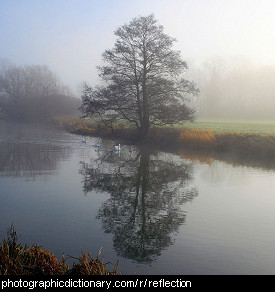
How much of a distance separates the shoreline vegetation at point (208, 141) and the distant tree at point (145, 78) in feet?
3.92

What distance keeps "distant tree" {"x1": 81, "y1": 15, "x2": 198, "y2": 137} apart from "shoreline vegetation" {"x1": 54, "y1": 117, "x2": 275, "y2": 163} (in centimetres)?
119

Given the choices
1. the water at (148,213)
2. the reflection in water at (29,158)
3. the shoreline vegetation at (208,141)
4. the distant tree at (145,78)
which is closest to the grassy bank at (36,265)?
the water at (148,213)

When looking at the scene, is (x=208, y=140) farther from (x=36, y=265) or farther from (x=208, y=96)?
(x=208, y=96)

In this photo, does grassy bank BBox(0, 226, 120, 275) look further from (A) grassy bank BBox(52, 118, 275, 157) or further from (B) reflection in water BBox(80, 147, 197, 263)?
(A) grassy bank BBox(52, 118, 275, 157)

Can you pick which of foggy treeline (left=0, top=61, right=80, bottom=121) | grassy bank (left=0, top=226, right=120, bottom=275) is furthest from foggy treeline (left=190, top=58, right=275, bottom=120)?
grassy bank (left=0, top=226, right=120, bottom=275)

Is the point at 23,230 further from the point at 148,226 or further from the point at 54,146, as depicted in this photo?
the point at 54,146

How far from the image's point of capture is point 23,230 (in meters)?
8.95

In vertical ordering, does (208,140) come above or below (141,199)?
above

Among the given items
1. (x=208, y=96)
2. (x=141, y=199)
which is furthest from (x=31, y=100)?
(x=141, y=199)

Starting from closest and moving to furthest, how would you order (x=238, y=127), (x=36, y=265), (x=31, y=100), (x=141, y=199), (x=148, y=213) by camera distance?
(x=36, y=265) → (x=148, y=213) → (x=141, y=199) → (x=238, y=127) → (x=31, y=100)

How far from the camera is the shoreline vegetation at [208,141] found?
2389cm

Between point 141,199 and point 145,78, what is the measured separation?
18376 mm

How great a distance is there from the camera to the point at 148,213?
10727mm

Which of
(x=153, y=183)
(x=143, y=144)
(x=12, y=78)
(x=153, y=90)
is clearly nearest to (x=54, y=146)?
(x=143, y=144)
